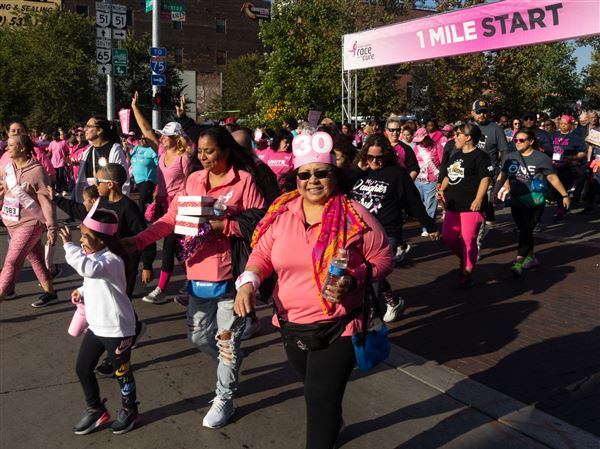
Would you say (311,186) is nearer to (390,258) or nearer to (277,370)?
(390,258)

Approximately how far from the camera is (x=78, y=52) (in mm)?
36000

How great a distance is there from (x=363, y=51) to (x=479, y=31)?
12.2ft

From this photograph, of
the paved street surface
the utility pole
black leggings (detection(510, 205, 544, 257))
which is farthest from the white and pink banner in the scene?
the paved street surface

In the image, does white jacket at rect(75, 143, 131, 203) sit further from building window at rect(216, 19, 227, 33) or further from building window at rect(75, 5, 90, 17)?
building window at rect(216, 19, 227, 33)

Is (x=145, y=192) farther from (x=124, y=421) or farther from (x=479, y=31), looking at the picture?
(x=479, y=31)

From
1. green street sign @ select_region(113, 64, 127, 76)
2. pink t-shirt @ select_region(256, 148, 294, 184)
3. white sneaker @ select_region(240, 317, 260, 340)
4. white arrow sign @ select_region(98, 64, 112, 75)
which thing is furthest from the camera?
green street sign @ select_region(113, 64, 127, 76)

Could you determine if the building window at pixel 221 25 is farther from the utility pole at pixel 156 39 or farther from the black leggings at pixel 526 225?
the black leggings at pixel 526 225

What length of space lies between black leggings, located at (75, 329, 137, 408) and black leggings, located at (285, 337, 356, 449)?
134 centimetres

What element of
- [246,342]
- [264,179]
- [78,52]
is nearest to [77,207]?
[246,342]

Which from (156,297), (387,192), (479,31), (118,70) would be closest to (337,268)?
(387,192)

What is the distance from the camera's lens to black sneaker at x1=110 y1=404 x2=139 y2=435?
3893mm

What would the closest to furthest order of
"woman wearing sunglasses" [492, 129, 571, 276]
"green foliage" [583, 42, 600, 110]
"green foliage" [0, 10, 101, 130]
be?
"woman wearing sunglasses" [492, 129, 571, 276] < "green foliage" [583, 42, 600, 110] < "green foliage" [0, 10, 101, 130]

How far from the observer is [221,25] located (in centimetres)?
6575

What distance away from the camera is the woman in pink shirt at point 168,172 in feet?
22.7
